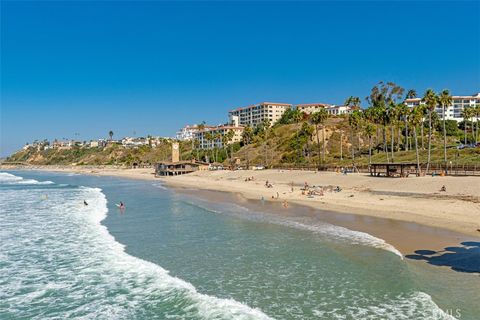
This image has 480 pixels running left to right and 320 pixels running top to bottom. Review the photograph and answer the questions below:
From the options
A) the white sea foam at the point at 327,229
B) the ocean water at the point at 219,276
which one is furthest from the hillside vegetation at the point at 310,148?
the ocean water at the point at 219,276

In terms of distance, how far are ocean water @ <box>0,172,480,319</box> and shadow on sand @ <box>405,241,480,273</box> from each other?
2.69 feet

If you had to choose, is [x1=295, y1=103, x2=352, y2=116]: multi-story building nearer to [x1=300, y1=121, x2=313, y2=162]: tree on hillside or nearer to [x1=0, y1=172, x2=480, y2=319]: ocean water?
Answer: [x1=300, y1=121, x2=313, y2=162]: tree on hillside

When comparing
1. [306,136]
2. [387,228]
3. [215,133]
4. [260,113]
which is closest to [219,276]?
[387,228]

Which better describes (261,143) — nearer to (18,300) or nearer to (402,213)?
(402,213)

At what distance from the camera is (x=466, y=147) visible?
66.7 m

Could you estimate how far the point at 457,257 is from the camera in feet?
58.1

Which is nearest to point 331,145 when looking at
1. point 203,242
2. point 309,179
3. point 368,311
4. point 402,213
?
point 309,179

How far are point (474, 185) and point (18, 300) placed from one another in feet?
114

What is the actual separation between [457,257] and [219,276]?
10.7 m

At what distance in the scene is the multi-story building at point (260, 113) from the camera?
173 meters

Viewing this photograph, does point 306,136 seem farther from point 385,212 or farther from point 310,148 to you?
point 385,212

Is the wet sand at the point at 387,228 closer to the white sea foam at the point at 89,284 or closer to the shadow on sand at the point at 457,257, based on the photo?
the shadow on sand at the point at 457,257

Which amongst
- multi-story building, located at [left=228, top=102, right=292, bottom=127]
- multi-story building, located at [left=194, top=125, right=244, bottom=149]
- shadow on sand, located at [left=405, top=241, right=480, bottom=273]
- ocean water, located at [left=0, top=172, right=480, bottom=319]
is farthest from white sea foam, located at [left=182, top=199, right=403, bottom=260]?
multi-story building, located at [left=228, top=102, right=292, bottom=127]

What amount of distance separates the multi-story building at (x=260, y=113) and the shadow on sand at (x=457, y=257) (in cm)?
14788
